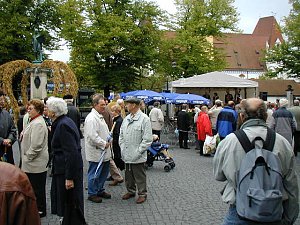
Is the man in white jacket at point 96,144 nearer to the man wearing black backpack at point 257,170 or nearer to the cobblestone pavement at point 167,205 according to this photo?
the cobblestone pavement at point 167,205

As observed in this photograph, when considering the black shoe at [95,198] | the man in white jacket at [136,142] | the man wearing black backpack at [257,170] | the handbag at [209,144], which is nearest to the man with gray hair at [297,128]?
the handbag at [209,144]

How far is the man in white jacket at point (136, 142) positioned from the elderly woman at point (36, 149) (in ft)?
4.97

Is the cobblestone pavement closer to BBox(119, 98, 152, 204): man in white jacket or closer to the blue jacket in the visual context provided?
BBox(119, 98, 152, 204): man in white jacket

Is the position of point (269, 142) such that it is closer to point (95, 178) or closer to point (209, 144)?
point (95, 178)

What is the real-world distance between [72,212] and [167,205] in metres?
2.03

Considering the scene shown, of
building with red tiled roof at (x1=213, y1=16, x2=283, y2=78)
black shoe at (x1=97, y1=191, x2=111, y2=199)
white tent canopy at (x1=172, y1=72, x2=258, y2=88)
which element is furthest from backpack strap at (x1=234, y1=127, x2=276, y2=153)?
building with red tiled roof at (x1=213, y1=16, x2=283, y2=78)

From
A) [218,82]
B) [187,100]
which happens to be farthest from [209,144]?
[218,82]

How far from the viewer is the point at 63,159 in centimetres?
550

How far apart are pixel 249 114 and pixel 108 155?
13.5 feet

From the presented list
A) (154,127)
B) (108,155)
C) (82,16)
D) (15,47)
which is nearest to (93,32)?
(82,16)

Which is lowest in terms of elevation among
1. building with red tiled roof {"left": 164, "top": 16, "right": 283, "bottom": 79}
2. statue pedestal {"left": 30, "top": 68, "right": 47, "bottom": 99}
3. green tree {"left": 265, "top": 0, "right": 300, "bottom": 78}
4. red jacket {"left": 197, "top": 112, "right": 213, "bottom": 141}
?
red jacket {"left": 197, "top": 112, "right": 213, "bottom": 141}

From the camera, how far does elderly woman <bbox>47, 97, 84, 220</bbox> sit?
5.40 metres

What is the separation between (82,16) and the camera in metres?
31.8

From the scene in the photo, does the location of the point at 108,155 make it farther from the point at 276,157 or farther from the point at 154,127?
the point at 154,127
